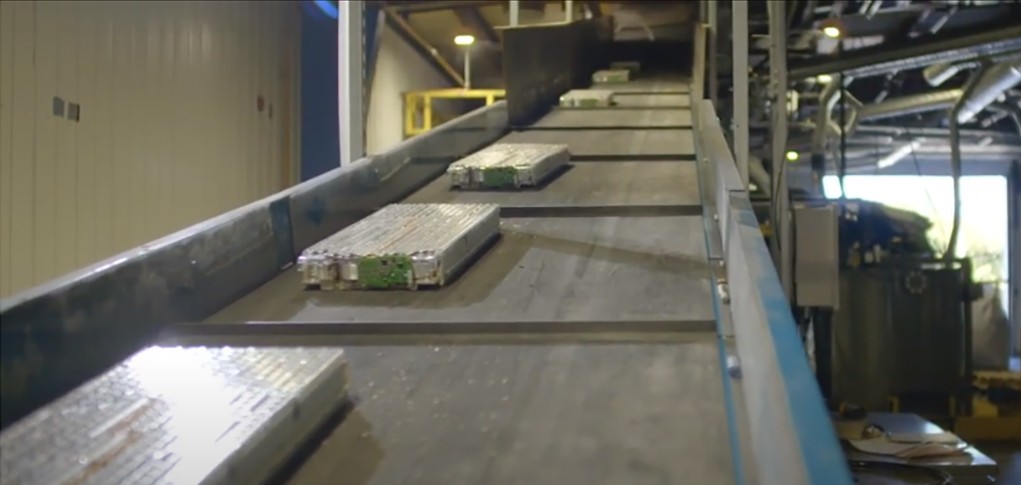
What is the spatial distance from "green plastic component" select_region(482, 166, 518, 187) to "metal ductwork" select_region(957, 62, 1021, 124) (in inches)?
108

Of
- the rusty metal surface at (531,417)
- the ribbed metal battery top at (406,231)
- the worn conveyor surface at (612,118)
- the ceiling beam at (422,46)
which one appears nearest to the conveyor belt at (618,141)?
the worn conveyor surface at (612,118)

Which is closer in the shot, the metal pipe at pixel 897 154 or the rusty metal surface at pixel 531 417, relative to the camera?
the rusty metal surface at pixel 531 417

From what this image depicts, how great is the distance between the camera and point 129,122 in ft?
11.7

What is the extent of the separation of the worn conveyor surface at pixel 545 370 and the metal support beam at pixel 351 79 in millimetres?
604

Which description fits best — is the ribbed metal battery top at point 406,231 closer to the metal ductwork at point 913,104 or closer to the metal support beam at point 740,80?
the metal support beam at point 740,80

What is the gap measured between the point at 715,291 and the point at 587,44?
397cm

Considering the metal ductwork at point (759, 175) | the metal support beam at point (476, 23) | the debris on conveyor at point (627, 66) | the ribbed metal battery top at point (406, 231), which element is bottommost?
the ribbed metal battery top at point (406, 231)

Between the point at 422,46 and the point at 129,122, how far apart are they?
3.24m

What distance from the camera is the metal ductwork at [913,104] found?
18.2 ft

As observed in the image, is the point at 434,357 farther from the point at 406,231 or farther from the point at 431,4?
the point at 431,4

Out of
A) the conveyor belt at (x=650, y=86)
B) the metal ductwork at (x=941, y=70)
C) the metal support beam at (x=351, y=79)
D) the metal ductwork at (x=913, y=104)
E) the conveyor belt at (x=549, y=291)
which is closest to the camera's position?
the conveyor belt at (x=549, y=291)

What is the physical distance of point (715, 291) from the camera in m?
1.72

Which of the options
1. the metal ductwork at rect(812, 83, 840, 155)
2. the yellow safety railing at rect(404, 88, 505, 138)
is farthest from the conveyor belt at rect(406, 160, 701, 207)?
the yellow safety railing at rect(404, 88, 505, 138)

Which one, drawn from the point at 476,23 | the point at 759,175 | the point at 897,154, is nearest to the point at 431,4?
the point at 476,23
